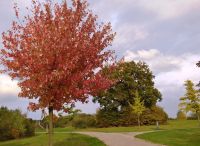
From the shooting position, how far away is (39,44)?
14016 millimetres

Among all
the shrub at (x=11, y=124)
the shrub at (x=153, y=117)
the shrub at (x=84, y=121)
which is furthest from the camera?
the shrub at (x=84, y=121)

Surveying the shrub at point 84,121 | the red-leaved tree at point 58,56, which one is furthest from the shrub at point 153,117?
the red-leaved tree at point 58,56

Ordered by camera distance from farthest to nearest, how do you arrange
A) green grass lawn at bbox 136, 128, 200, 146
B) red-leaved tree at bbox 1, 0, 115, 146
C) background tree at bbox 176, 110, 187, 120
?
1. background tree at bbox 176, 110, 187, 120
2. green grass lawn at bbox 136, 128, 200, 146
3. red-leaved tree at bbox 1, 0, 115, 146

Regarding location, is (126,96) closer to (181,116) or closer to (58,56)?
(181,116)

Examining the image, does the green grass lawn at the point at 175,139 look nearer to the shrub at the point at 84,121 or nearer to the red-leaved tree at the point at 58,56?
the red-leaved tree at the point at 58,56

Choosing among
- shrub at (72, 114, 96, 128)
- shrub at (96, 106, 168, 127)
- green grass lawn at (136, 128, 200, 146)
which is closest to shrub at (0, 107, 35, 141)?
green grass lawn at (136, 128, 200, 146)

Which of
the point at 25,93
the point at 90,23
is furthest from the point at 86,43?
the point at 25,93

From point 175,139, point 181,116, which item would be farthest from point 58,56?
point 181,116

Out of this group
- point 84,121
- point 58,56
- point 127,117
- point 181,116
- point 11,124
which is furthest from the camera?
point 181,116

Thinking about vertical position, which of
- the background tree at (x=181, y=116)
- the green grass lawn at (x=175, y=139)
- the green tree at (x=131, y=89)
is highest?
the green tree at (x=131, y=89)

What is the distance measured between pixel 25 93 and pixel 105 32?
432 centimetres

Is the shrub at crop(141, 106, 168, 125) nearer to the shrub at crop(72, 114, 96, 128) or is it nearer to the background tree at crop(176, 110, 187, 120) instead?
the shrub at crop(72, 114, 96, 128)

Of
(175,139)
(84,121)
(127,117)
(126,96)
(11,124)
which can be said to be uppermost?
(126,96)

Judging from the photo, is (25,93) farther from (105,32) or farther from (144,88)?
(144,88)
